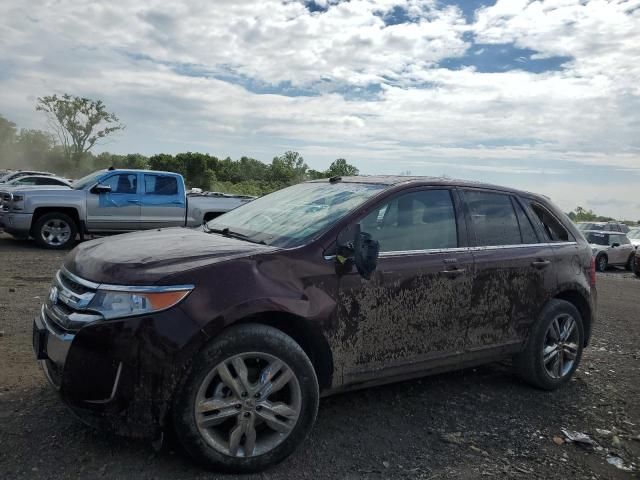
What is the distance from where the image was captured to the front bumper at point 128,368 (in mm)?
2852

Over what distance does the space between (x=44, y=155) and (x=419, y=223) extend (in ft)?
235

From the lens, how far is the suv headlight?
9.48ft

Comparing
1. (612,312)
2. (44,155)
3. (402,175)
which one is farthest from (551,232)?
(44,155)

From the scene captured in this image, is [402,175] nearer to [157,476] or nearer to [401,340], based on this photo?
[401,340]

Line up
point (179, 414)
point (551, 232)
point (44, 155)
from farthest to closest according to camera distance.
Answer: point (44, 155) → point (551, 232) → point (179, 414)

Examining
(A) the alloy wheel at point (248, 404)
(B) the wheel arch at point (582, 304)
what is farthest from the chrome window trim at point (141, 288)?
(B) the wheel arch at point (582, 304)

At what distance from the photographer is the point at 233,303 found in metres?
3.04

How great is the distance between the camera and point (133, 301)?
291cm

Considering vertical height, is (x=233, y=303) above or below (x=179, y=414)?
above

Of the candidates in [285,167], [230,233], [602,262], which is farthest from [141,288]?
[285,167]

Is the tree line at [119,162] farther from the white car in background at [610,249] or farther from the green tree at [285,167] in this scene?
the white car in background at [610,249]

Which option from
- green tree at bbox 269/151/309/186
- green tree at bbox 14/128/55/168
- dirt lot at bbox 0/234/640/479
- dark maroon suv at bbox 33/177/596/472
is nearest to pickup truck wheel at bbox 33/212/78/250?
dirt lot at bbox 0/234/640/479

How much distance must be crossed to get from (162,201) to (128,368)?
35.3 ft

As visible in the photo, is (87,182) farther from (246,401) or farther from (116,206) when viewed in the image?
(246,401)
